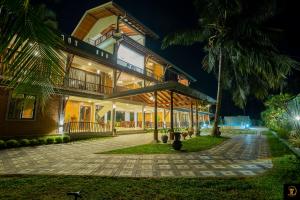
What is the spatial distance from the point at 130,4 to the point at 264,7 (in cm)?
1436

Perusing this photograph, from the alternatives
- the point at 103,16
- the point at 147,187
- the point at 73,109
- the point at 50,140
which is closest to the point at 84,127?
the point at 50,140

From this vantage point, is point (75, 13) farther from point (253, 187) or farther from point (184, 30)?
point (253, 187)

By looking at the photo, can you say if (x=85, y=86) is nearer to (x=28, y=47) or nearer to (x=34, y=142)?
(x=34, y=142)

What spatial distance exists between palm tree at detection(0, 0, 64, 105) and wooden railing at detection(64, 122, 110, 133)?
513 inches

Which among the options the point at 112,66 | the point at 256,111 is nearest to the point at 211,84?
the point at 256,111

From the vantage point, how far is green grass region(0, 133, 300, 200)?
12.7 feet

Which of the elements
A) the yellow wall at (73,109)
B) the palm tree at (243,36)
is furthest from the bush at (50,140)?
the palm tree at (243,36)

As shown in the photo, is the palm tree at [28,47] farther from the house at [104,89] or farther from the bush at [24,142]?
the bush at [24,142]

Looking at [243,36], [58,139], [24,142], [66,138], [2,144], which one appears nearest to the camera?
[2,144]

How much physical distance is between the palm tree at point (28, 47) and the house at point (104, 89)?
6.80m

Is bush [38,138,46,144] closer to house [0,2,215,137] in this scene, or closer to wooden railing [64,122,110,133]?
house [0,2,215,137]

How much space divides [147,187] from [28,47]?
150 inches

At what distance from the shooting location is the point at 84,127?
15031 millimetres

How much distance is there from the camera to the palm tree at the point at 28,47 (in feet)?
4.86
